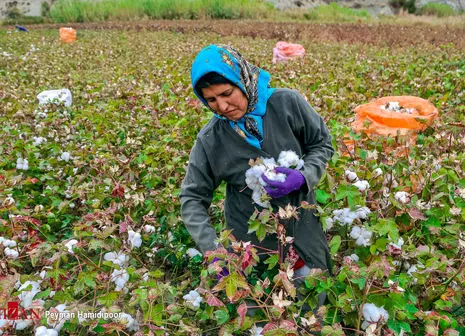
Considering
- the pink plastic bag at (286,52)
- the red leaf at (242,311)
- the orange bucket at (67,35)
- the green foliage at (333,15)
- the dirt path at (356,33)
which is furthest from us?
the green foliage at (333,15)

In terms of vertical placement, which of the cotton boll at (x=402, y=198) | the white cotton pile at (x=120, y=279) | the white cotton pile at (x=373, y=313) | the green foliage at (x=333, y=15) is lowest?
the white cotton pile at (x=120, y=279)

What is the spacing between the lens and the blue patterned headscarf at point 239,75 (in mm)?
1393

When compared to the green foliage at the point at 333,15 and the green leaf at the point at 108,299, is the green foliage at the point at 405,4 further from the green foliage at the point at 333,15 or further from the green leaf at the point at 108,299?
the green leaf at the point at 108,299

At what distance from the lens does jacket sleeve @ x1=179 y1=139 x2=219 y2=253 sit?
1512 mm

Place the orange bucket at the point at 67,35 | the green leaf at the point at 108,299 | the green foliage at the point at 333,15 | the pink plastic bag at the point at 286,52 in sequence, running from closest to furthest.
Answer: the green leaf at the point at 108,299, the pink plastic bag at the point at 286,52, the orange bucket at the point at 67,35, the green foliage at the point at 333,15

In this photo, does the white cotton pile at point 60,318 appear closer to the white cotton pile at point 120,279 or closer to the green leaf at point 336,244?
the white cotton pile at point 120,279

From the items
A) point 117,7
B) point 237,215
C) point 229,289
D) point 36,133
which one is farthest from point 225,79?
point 117,7

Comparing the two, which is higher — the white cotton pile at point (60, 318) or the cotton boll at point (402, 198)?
the cotton boll at point (402, 198)

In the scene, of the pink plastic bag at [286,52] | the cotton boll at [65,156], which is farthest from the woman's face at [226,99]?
the pink plastic bag at [286,52]

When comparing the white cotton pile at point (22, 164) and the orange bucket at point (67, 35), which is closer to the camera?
→ the white cotton pile at point (22, 164)

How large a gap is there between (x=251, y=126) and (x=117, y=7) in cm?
2432

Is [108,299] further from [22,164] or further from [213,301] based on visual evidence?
[22,164]

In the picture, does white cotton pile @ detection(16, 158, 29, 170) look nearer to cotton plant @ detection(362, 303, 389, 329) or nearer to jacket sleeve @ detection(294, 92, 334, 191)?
jacket sleeve @ detection(294, 92, 334, 191)

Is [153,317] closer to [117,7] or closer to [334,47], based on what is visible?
[334,47]
